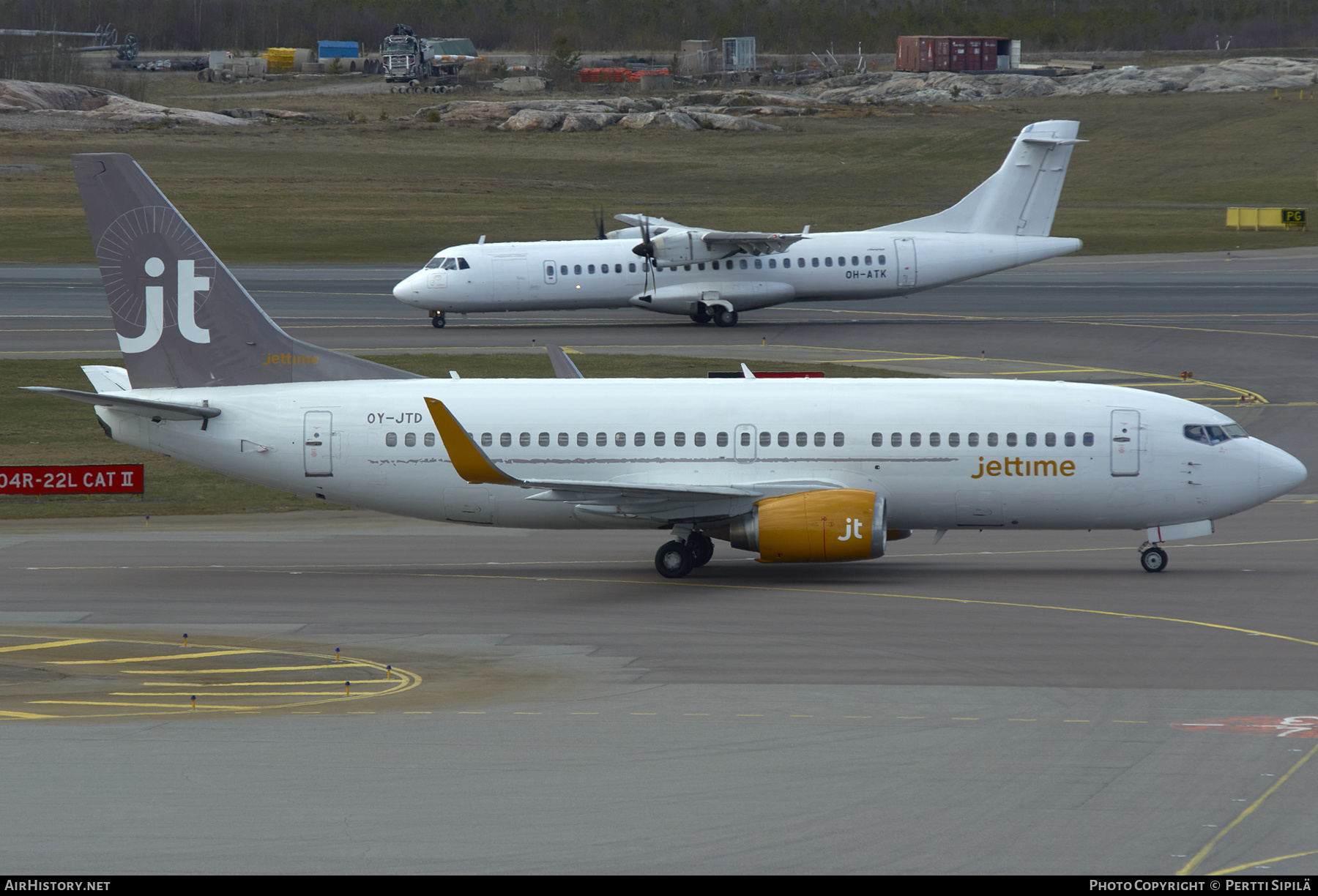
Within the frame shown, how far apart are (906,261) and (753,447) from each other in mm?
38755

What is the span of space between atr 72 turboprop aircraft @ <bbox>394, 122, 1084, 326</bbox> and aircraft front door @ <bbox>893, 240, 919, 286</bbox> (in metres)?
0.03

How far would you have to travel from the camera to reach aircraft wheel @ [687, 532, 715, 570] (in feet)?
105

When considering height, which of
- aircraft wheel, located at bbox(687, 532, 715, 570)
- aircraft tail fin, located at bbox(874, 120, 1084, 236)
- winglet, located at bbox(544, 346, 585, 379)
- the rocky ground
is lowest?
aircraft wheel, located at bbox(687, 532, 715, 570)

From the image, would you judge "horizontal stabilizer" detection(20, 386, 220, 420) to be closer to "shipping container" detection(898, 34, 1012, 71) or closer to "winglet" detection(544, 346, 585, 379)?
"winglet" detection(544, 346, 585, 379)

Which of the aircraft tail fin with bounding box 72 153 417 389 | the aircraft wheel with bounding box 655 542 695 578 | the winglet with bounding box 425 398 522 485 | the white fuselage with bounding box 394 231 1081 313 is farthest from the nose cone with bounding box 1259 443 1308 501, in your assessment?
the white fuselage with bounding box 394 231 1081 313

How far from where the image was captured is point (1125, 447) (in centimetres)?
3147

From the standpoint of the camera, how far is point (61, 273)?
3494 inches

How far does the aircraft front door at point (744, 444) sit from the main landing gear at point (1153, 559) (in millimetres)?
8361

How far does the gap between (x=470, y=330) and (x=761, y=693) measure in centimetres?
4894

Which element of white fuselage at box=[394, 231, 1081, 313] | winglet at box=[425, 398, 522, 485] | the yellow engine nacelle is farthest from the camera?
white fuselage at box=[394, 231, 1081, 313]

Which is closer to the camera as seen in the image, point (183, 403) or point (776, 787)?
point (776, 787)
